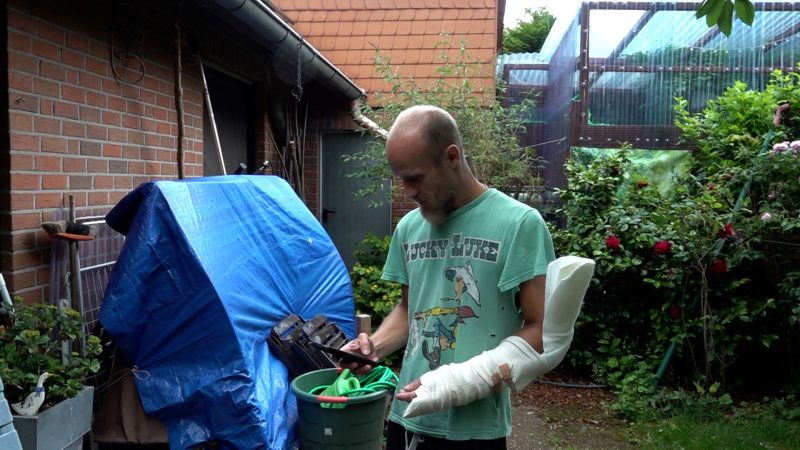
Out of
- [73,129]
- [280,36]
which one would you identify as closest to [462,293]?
[73,129]

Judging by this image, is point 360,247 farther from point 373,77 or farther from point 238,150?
point 373,77

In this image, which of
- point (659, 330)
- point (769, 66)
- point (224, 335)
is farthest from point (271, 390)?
point (769, 66)

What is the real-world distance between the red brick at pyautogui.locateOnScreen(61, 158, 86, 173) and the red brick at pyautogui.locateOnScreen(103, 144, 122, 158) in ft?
0.80

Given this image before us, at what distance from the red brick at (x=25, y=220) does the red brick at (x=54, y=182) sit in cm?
16

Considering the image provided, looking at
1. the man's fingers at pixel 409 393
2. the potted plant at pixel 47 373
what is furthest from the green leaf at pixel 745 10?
the potted plant at pixel 47 373

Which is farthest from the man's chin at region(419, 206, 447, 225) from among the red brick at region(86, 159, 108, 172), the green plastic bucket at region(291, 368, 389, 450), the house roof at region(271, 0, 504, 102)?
the house roof at region(271, 0, 504, 102)

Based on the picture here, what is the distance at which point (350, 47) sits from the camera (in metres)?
8.48

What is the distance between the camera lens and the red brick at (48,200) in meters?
3.04

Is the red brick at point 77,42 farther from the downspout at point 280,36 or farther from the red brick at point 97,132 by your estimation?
the downspout at point 280,36

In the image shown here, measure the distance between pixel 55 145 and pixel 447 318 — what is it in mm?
2377

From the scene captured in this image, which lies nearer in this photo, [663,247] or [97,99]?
[97,99]

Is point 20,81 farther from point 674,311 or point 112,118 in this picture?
point 674,311

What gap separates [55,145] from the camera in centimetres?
319

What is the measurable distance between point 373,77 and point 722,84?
13.9 ft
